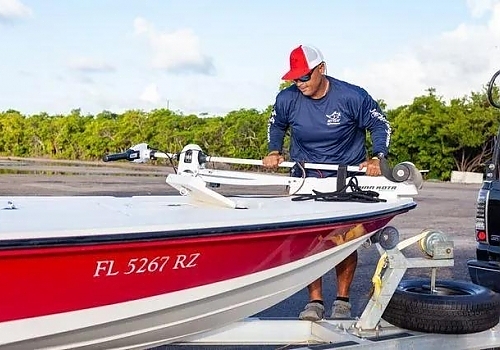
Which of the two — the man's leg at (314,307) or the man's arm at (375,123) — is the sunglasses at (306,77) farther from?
the man's leg at (314,307)

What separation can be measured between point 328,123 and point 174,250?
1946 mm

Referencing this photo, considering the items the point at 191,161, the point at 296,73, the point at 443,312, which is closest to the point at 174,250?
the point at 191,161

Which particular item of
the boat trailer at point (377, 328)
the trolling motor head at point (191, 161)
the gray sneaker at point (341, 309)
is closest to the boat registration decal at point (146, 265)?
the boat trailer at point (377, 328)

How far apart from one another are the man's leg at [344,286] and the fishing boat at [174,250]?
54 cm

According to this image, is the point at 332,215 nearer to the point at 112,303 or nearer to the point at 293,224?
the point at 293,224

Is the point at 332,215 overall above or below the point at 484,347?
above

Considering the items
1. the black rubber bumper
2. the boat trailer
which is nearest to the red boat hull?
the boat trailer

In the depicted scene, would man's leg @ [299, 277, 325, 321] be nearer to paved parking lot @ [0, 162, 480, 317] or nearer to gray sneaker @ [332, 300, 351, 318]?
gray sneaker @ [332, 300, 351, 318]

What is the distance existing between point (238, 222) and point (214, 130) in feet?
98.1

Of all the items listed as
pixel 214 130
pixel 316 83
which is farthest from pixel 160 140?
pixel 316 83

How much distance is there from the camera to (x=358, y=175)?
4.91 meters

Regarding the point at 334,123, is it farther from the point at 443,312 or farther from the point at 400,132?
the point at 400,132

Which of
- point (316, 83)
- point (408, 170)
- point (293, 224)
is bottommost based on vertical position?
point (293, 224)

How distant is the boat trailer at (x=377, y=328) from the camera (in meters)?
4.23
